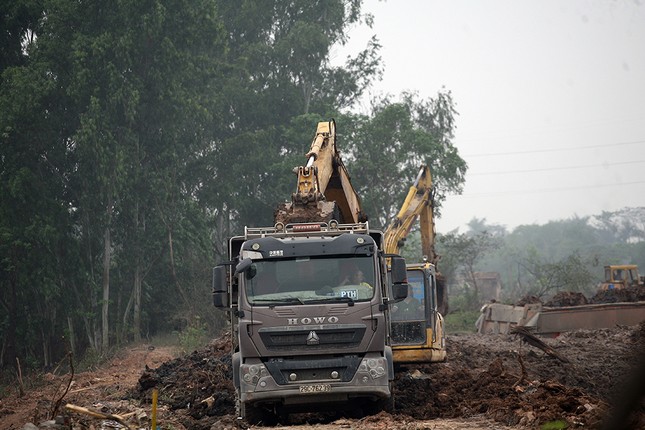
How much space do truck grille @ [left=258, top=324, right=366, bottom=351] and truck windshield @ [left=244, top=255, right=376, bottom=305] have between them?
0.41 metres

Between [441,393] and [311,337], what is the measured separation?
15.9ft

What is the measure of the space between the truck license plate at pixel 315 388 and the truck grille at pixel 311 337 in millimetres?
512

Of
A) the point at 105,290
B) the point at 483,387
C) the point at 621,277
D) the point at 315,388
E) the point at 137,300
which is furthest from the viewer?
the point at 621,277

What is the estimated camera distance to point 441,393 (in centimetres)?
1605

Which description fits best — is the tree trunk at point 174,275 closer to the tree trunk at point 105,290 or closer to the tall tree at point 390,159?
the tree trunk at point 105,290

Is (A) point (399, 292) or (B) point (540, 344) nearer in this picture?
(A) point (399, 292)

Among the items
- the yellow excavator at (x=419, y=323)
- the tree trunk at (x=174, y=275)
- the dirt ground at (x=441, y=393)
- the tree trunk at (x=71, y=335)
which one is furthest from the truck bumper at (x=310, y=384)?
the tree trunk at (x=174, y=275)

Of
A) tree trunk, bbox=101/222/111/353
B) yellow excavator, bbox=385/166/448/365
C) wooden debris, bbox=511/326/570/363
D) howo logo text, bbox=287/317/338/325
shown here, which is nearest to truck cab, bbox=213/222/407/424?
howo logo text, bbox=287/317/338/325

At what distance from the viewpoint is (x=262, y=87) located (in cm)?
5012

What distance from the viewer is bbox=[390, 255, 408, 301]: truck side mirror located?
12617 millimetres

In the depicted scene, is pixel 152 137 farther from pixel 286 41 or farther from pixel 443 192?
pixel 443 192

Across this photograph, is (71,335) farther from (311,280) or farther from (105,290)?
(311,280)

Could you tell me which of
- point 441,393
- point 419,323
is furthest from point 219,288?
point 419,323

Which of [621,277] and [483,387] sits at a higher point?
[621,277]
